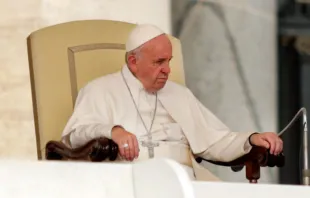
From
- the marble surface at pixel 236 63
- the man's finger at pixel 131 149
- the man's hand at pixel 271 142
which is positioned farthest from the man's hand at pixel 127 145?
the marble surface at pixel 236 63

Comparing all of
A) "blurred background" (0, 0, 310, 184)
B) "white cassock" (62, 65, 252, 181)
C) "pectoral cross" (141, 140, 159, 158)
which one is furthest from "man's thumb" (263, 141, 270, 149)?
"blurred background" (0, 0, 310, 184)

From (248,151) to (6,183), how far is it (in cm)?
136

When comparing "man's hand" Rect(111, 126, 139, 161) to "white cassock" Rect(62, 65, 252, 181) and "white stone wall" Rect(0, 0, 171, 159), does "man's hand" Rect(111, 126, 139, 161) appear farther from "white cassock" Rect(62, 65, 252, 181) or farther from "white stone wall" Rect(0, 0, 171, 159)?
"white stone wall" Rect(0, 0, 171, 159)

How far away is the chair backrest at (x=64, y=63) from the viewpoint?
8.79 ft

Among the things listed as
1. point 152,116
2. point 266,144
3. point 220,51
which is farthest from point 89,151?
point 220,51

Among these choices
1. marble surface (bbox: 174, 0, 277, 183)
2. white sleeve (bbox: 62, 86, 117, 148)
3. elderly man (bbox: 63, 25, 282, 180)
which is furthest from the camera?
marble surface (bbox: 174, 0, 277, 183)

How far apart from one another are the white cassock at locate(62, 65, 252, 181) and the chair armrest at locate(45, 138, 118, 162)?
0.06m

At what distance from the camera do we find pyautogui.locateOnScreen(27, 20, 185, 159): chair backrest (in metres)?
2.68

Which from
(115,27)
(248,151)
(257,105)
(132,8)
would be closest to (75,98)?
(115,27)

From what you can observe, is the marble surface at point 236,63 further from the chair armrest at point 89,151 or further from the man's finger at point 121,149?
the man's finger at point 121,149

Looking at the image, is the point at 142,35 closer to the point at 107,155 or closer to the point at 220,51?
the point at 107,155

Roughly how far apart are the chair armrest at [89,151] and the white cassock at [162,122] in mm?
61

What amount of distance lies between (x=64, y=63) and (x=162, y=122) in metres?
0.48

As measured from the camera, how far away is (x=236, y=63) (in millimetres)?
3525
